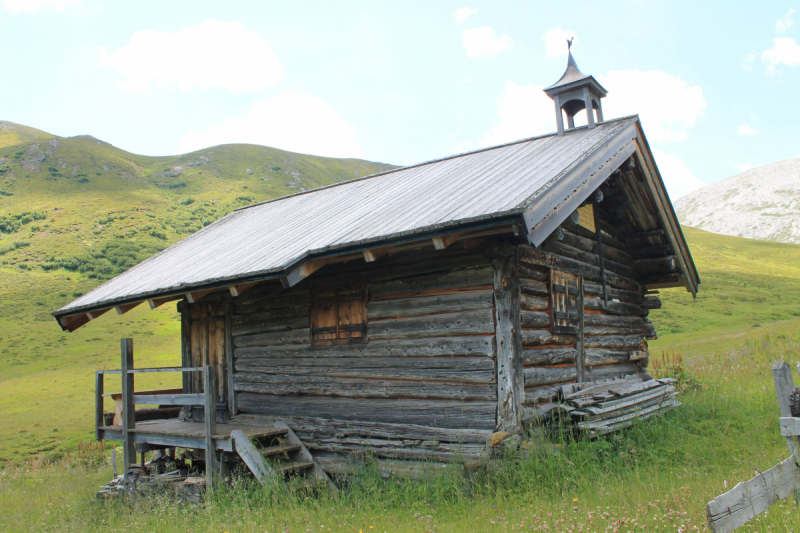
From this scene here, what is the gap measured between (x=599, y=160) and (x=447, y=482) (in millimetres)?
5293

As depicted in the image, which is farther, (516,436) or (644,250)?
(644,250)

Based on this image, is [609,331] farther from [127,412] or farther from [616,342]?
[127,412]

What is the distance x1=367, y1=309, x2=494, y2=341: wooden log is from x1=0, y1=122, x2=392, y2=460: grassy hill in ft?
50.2

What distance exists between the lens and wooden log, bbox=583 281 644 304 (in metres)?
10.3

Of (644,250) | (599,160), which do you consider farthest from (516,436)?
(644,250)

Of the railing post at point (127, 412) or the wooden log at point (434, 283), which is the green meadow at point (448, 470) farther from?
the wooden log at point (434, 283)

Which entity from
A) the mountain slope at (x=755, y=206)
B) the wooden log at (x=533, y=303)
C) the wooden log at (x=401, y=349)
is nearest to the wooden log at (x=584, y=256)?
the wooden log at (x=533, y=303)

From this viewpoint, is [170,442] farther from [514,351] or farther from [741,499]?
[741,499]

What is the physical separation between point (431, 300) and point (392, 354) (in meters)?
1.05

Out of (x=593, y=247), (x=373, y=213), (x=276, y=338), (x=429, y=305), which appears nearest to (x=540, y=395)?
(x=429, y=305)

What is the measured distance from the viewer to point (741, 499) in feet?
12.8

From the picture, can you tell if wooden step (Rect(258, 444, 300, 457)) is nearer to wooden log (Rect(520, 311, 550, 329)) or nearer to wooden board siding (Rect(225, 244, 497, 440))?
wooden board siding (Rect(225, 244, 497, 440))

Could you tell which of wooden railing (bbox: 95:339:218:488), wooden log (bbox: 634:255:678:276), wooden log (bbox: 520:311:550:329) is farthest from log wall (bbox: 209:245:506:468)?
wooden log (bbox: 634:255:678:276)

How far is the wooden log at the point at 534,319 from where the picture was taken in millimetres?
8061
